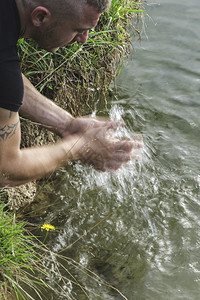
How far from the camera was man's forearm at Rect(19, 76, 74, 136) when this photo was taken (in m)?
3.77

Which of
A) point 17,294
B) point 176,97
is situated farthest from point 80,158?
point 176,97

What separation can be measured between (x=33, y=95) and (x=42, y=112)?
157mm

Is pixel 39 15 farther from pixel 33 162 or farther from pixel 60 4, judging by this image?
pixel 33 162

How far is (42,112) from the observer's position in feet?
12.6

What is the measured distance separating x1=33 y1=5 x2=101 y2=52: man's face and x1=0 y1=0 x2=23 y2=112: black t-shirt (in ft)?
1.03

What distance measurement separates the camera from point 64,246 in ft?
11.9

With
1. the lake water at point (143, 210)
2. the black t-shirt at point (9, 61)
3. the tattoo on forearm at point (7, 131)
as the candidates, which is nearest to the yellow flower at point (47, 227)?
the lake water at point (143, 210)

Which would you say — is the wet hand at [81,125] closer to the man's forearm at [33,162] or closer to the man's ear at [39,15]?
the man's forearm at [33,162]

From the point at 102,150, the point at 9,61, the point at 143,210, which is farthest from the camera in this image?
the point at 143,210

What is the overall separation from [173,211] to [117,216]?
524 millimetres

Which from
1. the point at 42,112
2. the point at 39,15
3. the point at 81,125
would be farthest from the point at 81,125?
the point at 39,15

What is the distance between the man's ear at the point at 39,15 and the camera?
2.92 m

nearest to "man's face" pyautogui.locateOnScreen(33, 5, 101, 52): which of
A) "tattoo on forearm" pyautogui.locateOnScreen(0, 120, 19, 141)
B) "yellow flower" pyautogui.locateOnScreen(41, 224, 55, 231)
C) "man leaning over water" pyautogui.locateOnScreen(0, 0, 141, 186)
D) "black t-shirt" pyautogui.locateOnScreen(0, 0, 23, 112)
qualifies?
"man leaning over water" pyautogui.locateOnScreen(0, 0, 141, 186)

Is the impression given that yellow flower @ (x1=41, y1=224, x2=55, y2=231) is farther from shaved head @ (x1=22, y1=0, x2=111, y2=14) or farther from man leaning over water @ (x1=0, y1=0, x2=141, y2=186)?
shaved head @ (x1=22, y1=0, x2=111, y2=14)
